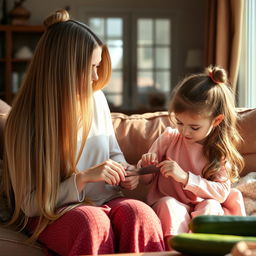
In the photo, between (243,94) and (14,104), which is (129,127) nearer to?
(14,104)

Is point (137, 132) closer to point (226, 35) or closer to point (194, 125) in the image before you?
point (194, 125)

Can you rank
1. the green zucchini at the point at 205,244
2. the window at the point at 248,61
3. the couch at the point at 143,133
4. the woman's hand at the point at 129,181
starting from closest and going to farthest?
the green zucchini at the point at 205,244 → the woman's hand at the point at 129,181 → the couch at the point at 143,133 → the window at the point at 248,61

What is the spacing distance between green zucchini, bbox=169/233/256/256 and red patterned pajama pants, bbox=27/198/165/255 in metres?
0.39

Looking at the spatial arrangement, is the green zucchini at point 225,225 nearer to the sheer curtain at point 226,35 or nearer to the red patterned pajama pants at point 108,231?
the red patterned pajama pants at point 108,231

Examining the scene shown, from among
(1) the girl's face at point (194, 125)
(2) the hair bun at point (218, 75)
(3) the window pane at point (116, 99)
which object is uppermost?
(2) the hair bun at point (218, 75)

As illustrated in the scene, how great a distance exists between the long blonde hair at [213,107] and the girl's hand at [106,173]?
335 millimetres

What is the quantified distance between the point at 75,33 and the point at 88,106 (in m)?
0.26

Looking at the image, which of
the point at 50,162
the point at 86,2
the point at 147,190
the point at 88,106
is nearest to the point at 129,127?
the point at 147,190

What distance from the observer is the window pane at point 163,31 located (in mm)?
8016

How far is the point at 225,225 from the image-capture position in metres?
1.47

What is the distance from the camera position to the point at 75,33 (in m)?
2.04

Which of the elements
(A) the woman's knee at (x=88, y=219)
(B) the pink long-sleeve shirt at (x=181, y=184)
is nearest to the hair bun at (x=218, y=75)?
(B) the pink long-sleeve shirt at (x=181, y=184)

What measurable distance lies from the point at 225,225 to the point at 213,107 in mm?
719

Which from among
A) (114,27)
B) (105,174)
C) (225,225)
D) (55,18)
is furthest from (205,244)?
(114,27)
